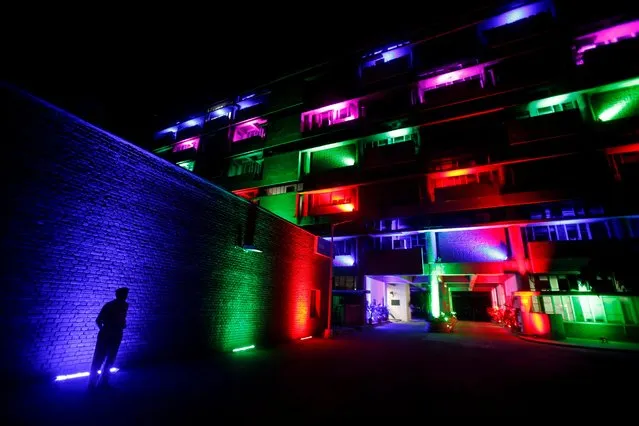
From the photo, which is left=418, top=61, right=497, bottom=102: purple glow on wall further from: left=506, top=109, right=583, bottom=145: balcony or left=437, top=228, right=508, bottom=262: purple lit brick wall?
left=437, top=228, right=508, bottom=262: purple lit brick wall

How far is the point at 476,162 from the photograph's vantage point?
23.3 m

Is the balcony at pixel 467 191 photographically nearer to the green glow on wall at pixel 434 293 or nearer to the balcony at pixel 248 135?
the green glow on wall at pixel 434 293

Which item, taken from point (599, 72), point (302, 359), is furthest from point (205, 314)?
point (599, 72)

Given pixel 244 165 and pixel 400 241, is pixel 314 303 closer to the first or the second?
pixel 400 241

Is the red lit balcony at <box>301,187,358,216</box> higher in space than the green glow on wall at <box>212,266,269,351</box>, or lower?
higher

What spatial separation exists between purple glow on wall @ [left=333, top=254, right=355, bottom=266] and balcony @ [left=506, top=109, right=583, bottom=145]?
1601cm

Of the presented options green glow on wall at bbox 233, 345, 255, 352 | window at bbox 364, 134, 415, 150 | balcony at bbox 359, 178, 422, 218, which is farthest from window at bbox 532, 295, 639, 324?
window at bbox 364, 134, 415, 150

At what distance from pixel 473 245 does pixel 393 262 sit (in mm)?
6490

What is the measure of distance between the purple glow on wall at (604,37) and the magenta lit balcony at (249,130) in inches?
1130

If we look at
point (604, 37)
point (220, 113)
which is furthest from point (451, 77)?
point (220, 113)

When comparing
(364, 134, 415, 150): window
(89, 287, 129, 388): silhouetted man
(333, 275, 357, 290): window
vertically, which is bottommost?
(89, 287, 129, 388): silhouetted man

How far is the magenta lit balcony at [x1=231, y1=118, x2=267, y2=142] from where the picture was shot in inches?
1309

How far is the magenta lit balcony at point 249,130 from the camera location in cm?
3325

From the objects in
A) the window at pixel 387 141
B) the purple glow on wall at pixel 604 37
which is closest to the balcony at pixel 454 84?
the window at pixel 387 141
